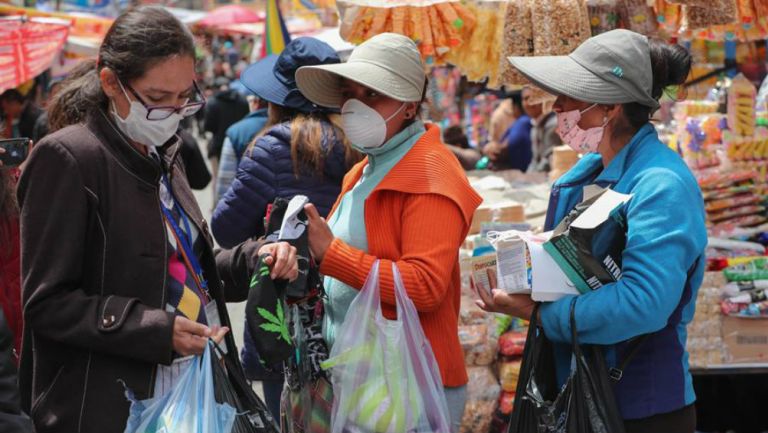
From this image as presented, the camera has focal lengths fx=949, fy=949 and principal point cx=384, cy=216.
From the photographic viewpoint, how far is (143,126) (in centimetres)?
232

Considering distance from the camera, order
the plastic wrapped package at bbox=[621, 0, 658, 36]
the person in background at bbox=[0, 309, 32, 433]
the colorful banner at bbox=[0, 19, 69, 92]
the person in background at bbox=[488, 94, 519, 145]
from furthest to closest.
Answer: the person in background at bbox=[488, 94, 519, 145] < the colorful banner at bbox=[0, 19, 69, 92] < the plastic wrapped package at bbox=[621, 0, 658, 36] < the person in background at bbox=[0, 309, 32, 433]

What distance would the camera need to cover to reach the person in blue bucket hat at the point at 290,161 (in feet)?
11.5

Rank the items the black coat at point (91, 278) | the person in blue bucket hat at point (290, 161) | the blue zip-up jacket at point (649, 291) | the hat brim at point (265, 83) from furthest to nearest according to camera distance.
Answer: the hat brim at point (265, 83) → the person in blue bucket hat at point (290, 161) → the blue zip-up jacket at point (649, 291) → the black coat at point (91, 278)

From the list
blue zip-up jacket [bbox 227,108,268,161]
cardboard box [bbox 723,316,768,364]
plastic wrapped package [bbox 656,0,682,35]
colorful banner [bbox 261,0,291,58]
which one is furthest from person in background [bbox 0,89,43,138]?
cardboard box [bbox 723,316,768,364]

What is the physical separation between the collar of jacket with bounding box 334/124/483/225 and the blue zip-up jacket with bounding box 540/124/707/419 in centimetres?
36

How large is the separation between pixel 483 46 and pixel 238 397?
9.69ft

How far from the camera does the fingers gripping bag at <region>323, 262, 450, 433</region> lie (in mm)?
2512

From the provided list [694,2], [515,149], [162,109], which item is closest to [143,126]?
[162,109]

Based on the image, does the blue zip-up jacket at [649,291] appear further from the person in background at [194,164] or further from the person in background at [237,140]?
the person in background at [194,164]

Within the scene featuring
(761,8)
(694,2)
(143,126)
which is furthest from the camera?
(761,8)

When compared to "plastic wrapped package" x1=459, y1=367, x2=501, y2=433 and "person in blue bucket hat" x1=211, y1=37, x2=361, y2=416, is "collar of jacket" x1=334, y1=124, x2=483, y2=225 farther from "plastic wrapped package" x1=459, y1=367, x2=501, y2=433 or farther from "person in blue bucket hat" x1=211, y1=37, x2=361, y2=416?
"plastic wrapped package" x1=459, y1=367, x2=501, y2=433

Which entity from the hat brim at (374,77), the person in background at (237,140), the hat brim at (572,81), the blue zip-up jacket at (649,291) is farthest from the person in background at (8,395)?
the person in background at (237,140)

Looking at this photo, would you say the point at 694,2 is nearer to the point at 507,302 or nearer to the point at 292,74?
the point at 292,74

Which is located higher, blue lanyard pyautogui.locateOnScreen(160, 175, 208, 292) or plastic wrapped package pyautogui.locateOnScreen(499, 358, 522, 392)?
blue lanyard pyautogui.locateOnScreen(160, 175, 208, 292)
